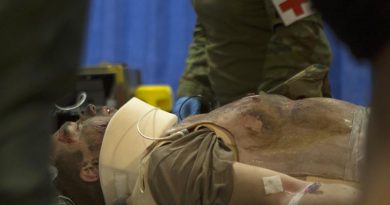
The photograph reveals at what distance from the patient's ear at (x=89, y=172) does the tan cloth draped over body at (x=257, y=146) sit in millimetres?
169

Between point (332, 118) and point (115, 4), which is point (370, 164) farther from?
point (115, 4)

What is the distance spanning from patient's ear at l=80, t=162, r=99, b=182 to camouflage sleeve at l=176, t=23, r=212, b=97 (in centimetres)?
59

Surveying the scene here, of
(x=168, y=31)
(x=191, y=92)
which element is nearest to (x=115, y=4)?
(x=168, y=31)

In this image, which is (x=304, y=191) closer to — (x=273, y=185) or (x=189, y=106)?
(x=273, y=185)

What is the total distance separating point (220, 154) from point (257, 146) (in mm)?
92

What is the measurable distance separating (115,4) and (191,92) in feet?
4.66

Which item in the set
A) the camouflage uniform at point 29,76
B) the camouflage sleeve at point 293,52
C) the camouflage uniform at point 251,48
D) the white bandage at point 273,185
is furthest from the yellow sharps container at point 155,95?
the camouflage uniform at point 29,76

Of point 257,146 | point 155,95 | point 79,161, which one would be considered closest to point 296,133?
point 257,146

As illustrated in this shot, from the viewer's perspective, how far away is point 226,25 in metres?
2.00

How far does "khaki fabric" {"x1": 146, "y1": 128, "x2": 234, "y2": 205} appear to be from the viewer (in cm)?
137

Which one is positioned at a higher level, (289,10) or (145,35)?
(289,10)

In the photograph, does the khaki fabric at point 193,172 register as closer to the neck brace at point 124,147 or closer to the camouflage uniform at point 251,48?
the neck brace at point 124,147

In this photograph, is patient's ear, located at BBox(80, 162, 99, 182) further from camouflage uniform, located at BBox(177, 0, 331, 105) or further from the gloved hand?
camouflage uniform, located at BBox(177, 0, 331, 105)

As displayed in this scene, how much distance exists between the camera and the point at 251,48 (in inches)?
78.8
